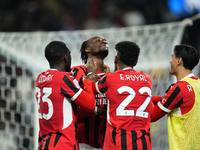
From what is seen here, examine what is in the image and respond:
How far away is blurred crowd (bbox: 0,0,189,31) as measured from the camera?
22.9 ft

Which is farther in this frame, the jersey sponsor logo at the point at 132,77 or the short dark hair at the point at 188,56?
the short dark hair at the point at 188,56

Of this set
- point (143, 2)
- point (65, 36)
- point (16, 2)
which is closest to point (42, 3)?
point (16, 2)

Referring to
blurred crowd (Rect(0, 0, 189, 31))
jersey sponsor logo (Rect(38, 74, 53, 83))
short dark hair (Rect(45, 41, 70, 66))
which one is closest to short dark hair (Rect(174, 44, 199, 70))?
short dark hair (Rect(45, 41, 70, 66))

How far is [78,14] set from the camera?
25.3 feet

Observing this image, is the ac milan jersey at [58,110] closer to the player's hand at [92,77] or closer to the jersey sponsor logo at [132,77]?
the player's hand at [92,77]

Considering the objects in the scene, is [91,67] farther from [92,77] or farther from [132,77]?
[132,77]

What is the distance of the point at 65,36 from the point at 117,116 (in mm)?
2067

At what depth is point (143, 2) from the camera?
25.1 ft

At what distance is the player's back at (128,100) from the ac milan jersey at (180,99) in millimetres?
199

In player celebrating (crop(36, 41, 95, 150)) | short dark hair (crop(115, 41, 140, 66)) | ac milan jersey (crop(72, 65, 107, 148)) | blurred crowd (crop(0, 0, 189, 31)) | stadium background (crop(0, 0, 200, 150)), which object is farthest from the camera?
blurred crowd (crop(0, 0, 189, 31))

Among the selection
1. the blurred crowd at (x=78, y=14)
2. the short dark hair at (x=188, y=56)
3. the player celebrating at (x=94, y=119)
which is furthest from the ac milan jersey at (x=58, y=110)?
the blurred crowd at (x=78, y=14)

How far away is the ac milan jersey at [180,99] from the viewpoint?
6.32ft

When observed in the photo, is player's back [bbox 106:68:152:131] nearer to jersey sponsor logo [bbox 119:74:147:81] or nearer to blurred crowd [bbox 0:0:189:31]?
jersey sponsor logo [bbox 119:74:147:81]

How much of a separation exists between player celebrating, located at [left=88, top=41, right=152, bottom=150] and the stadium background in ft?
4.47
